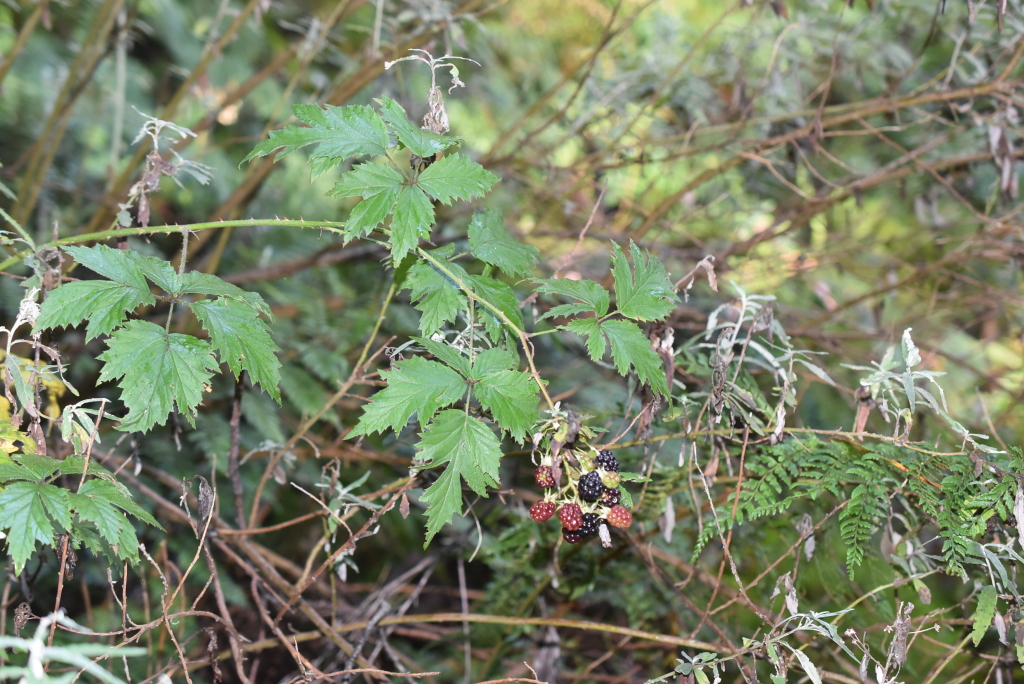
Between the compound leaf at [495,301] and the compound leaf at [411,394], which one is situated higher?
the compound leaf at [495,301]

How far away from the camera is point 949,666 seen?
2008 mm

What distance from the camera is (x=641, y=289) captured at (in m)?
1.01

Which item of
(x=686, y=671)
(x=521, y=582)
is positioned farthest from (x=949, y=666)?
(x=686, y=671)

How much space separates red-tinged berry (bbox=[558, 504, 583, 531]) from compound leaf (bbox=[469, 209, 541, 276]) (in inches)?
14.2

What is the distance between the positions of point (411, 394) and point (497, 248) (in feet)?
1.01

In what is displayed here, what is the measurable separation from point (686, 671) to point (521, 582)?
2.50 ft

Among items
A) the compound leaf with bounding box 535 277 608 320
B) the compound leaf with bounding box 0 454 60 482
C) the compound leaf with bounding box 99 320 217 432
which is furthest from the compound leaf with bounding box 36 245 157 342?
the compound leaf with bounding box 535 277 608 320

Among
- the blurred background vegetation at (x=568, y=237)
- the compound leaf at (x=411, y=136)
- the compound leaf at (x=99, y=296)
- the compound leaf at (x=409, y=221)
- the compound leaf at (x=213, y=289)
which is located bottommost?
the blurred background vegetation at (x=568, y=237)

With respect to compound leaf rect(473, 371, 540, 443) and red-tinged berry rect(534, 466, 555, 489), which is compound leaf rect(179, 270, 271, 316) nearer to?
compound leaf rect(473, 371, 540, 443)

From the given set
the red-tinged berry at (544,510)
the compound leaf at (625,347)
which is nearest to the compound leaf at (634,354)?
the compound leaf at (625,347)

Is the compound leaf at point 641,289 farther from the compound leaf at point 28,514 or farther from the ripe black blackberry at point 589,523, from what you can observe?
the compound leaf at point 28,514

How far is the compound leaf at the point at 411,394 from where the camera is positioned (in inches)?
34.5

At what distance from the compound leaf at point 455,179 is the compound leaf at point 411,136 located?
25 mm

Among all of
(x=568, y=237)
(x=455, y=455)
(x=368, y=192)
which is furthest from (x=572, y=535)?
(x=568, y=237)
